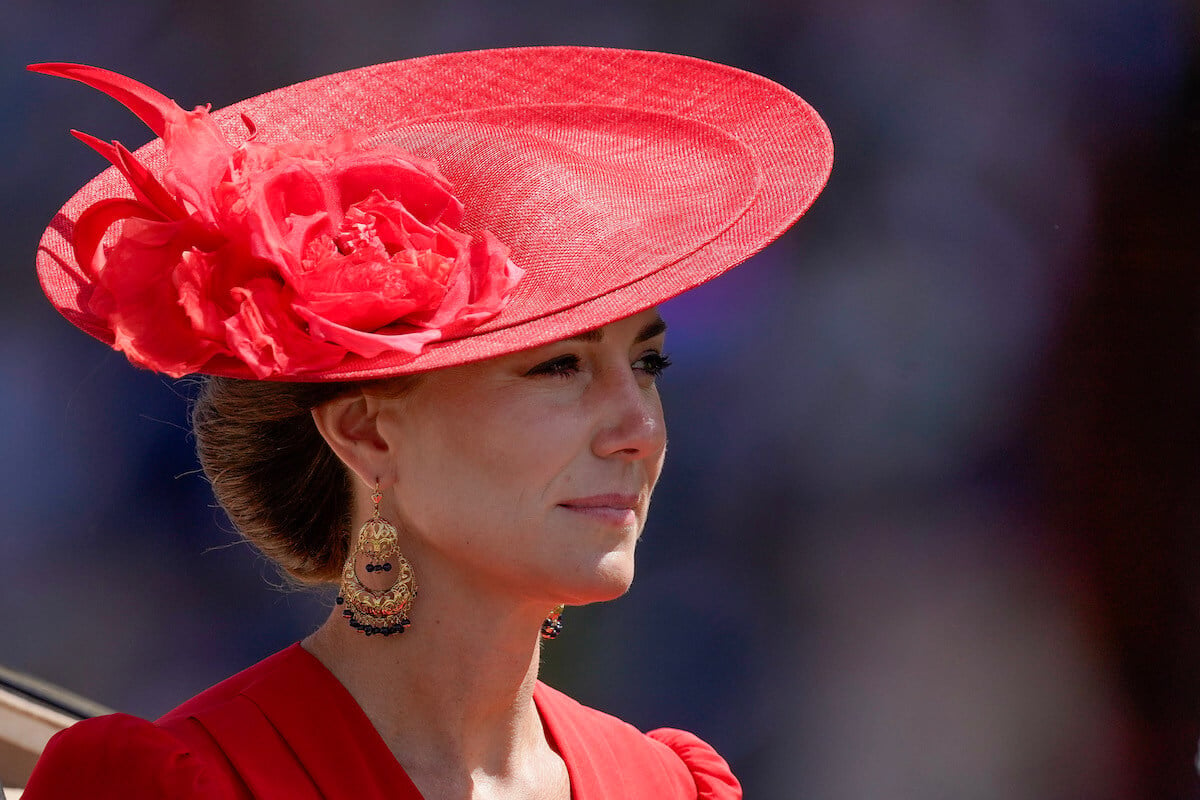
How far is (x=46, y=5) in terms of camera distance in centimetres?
227

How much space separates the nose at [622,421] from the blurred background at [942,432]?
3.88 feet

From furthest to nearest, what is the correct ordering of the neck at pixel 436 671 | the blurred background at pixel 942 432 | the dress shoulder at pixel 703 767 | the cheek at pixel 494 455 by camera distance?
1. the blurred background at pixel 942 432
2. the dress shoulder at pixel 703 767
3. the neck at pixel 436 671
4. the cheek at pixel 494 455

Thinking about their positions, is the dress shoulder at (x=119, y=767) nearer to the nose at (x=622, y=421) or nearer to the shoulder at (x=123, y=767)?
the shoulder at (x=123, y=767)

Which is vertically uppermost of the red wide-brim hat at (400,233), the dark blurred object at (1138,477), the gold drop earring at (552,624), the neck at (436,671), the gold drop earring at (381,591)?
the red wide-brim hat at (400,233)

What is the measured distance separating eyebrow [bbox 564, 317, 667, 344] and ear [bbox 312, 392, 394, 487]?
256 mm

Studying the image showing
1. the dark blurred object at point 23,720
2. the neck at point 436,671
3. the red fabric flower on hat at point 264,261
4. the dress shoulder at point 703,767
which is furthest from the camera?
the dark blurred object at point 23,720

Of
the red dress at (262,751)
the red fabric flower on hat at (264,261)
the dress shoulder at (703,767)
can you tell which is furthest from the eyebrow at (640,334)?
the dress shoulder at (703,767)

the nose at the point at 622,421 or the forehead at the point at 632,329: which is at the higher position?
the forehead at the point at 632,329

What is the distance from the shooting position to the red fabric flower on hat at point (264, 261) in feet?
4.46

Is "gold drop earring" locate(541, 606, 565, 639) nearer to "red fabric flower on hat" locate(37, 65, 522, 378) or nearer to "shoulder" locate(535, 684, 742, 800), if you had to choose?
"shoulder" locate(535, 684, 742, 800)

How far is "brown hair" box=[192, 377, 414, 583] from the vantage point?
1679 millimetres

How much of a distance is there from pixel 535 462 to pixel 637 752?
63cm

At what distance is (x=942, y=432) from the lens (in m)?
2.78

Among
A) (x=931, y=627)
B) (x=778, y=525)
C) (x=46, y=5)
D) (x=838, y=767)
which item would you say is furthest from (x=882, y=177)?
(x=46, y=5)
